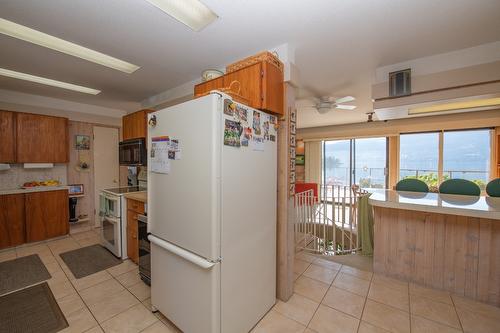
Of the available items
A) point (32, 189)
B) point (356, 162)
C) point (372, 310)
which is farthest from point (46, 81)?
point (356, 162)

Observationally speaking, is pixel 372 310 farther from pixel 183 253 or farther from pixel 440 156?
pixel 440 156

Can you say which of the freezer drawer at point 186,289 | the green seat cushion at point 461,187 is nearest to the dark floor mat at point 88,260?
the freezer drawer at point 186,289

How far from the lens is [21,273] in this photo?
2.48m

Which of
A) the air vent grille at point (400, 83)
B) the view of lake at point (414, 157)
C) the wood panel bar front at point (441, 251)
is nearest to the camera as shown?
the wood panel bar front at point (441, 251)

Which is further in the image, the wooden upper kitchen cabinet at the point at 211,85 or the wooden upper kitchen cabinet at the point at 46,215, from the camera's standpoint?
the wooden upper kitchen cabinet at the point at 46,215

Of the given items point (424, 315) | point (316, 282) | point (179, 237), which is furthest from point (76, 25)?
point (424, 315)

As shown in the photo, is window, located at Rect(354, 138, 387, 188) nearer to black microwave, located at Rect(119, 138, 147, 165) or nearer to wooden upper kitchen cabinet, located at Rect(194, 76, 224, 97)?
wooden upper kitchen cabinet, located at Rect(194, 76, 224, 97)

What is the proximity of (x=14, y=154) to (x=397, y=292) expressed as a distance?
5667mm

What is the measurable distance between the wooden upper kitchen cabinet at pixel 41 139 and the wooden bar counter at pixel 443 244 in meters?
5.10

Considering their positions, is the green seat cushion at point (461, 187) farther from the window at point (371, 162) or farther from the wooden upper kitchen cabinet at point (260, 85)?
the window at point (371, 162)

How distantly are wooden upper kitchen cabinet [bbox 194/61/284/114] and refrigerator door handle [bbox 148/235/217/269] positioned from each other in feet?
3.87

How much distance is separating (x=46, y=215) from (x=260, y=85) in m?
4.23

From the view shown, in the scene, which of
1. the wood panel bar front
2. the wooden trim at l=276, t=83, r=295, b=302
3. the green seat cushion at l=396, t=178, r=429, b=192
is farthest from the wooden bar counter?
the wooden trim at l=276, t=83, r=295, b=302

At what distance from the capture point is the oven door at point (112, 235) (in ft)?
9.21
